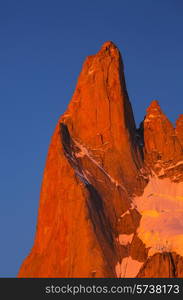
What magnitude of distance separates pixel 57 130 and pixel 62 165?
6.68 metres

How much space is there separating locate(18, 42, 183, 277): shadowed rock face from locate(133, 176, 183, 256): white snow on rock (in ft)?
0.42

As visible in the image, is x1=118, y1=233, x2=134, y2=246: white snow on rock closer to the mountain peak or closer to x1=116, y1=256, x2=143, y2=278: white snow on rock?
x1=116, y1=256, x2=143, y2=278: white snow on rock

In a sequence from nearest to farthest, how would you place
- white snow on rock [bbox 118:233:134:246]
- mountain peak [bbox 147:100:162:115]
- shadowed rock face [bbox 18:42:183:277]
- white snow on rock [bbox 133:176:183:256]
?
shadowed rock face [bbox 18:42:183:277] → white snow on rock [bbox 133:176:183:256] → white snow on rock [bbox 118:233:134:246] → mountain peak [bbox 147:100:162:115]

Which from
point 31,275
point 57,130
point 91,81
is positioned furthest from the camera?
point 91,81

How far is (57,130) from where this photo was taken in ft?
517

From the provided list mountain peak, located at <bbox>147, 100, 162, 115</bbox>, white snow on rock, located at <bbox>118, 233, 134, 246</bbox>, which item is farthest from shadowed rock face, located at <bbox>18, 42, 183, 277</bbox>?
mountain peak, located at <bbox>147, 100, 162, 115</bbox>

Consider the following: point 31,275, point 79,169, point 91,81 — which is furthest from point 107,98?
point 31,275

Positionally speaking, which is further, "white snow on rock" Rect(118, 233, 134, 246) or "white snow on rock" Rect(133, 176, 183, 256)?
"white snow on rock" Rect(118, 233, 134, 246)

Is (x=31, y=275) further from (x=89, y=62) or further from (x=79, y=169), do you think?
(x=89, y=62)

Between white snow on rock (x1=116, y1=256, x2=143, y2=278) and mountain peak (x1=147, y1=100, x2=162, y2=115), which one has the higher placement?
mountain peak (x1=147, y1=100, x2=162, y2=115)

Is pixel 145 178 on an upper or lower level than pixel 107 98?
lower

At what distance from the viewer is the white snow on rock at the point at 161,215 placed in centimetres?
14838

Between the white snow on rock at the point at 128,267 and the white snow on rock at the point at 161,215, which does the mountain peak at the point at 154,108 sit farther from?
the white snow on rock at the point at 128,267

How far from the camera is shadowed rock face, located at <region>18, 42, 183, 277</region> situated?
145250 mm
